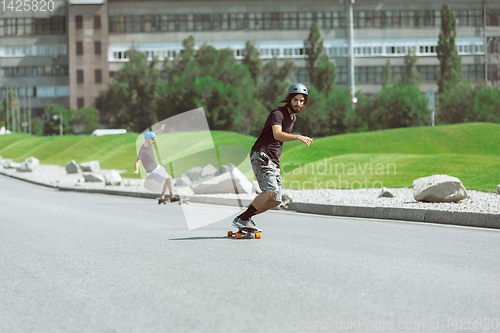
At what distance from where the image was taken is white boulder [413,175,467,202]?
12.9 meters

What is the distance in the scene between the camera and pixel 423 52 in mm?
97312

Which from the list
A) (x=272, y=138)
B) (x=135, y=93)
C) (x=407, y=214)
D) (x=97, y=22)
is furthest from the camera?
(x=97, y=22)

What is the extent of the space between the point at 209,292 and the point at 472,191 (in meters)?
12.2

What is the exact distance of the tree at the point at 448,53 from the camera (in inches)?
2987

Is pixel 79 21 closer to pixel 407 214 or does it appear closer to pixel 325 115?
pixel 325 115

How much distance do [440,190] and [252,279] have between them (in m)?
7.97

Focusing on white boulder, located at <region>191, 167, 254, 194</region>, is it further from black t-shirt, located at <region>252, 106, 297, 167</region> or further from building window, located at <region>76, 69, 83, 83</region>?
building window, located at <region>76, 69, 83, 83</region>

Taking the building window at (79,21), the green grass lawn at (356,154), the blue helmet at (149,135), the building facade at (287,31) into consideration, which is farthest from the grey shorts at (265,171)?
the building window at (79,21)

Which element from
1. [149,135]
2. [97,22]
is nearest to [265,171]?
[149,135]

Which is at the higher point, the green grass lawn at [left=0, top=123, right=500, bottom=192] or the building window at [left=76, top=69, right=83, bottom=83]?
the building window at [left=76, top=69, right=83, bottom=83]

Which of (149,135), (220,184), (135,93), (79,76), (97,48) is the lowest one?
(220,184)

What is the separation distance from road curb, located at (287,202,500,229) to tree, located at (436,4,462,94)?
2581 inches

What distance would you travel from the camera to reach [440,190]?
13.0m

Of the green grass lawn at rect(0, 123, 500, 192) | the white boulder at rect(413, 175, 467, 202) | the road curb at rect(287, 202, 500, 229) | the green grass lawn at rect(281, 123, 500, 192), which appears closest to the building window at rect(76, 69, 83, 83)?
the green grass lawn at rect(0, 123, 500, 192)
